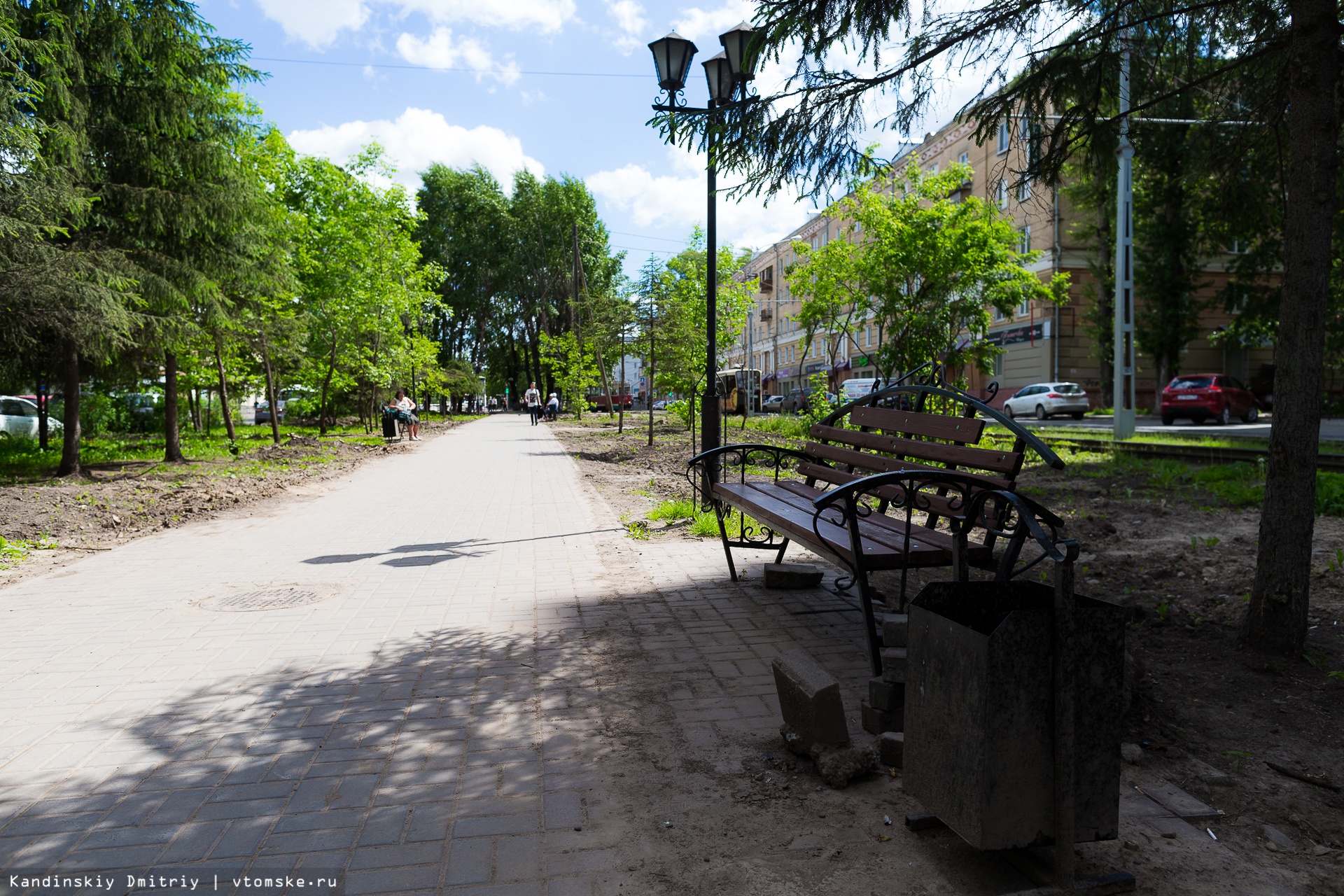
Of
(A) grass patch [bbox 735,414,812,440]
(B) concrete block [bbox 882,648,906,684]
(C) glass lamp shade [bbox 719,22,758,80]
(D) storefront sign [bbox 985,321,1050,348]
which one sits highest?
(C) glass lamp shade [bbox 719,22,758,80]

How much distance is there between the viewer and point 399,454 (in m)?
20.0

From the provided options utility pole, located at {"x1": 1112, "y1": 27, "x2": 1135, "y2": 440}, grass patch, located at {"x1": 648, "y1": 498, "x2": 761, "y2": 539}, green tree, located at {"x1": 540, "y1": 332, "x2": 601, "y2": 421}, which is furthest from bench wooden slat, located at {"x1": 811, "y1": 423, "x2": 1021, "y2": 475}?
green tree, located at {"x1": 540, "y1": 332, "x2": 601, "y2": 421}

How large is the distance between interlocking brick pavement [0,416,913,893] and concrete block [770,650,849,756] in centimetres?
28

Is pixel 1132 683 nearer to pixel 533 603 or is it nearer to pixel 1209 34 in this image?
pixel 533 603

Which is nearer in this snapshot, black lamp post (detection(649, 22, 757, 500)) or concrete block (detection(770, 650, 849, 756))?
concrete block (detection(770, 650, 849, 756))

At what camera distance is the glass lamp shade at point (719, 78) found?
8.22 meters

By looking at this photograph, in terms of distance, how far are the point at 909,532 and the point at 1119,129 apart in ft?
10.9

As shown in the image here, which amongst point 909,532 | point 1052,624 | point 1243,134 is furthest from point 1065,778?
point 1243,134

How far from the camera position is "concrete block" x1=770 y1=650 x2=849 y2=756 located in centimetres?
298

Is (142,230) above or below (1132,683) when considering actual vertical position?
above

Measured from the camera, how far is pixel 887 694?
10.3ft

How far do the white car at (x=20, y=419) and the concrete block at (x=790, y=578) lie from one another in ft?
70.4

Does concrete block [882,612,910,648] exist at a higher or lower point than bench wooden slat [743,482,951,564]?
lower

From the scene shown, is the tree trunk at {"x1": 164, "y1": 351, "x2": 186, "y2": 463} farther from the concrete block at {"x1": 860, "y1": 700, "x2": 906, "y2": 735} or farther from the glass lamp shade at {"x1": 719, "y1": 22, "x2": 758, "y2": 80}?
the concrete block at {"x1": 860, "y1": 700, "x2": 906, "y2": 735}
